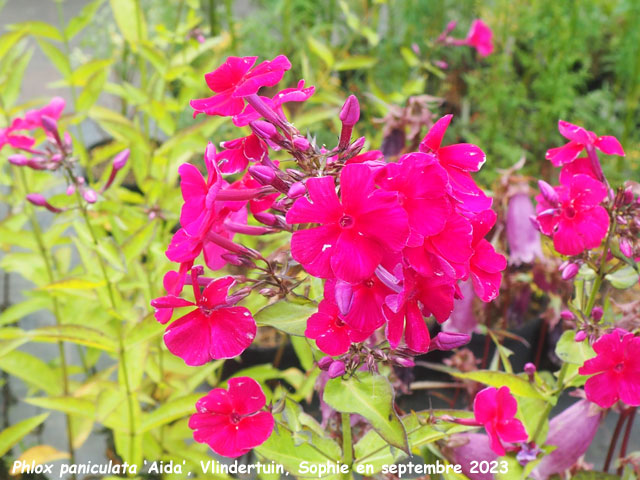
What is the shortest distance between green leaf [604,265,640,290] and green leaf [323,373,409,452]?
33 centimetres

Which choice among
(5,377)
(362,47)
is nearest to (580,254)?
(5,377)

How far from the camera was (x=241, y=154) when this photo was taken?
1.96 ft

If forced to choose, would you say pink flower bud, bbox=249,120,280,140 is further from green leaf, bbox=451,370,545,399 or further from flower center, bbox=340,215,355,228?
green leaf, bbox=451,370,545,399

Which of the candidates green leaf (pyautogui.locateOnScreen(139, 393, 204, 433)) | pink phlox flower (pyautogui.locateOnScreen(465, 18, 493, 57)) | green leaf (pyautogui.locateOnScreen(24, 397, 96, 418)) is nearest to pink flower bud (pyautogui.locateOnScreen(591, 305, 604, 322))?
green leaf (pyautogui.locateOnScreen(139, 393, 204, 433))

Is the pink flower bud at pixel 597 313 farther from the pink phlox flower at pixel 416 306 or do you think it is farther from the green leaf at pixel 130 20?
the green leaf at pixel 130 20

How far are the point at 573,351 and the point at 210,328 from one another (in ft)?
1.46

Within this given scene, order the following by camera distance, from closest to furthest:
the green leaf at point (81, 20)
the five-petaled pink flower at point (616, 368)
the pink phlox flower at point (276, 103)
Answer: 1. the pink phlox flower at point (276, 103)
2. the five-petaled pink flower at point (616, 368)
3. the green leaf at point (81, 20)

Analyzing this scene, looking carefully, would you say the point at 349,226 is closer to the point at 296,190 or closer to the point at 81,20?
the point at 296,190

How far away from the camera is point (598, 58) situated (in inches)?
95.9

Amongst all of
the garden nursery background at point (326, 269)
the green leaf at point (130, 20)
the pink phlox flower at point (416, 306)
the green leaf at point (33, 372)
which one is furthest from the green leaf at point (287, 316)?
the green leaf at point (130, 20)

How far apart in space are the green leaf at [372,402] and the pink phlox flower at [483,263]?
0.44ft

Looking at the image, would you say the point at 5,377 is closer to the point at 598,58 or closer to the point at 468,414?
the point at 468,414

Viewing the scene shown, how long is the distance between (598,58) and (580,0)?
2.78 ft

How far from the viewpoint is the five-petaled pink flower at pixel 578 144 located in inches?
29.2
